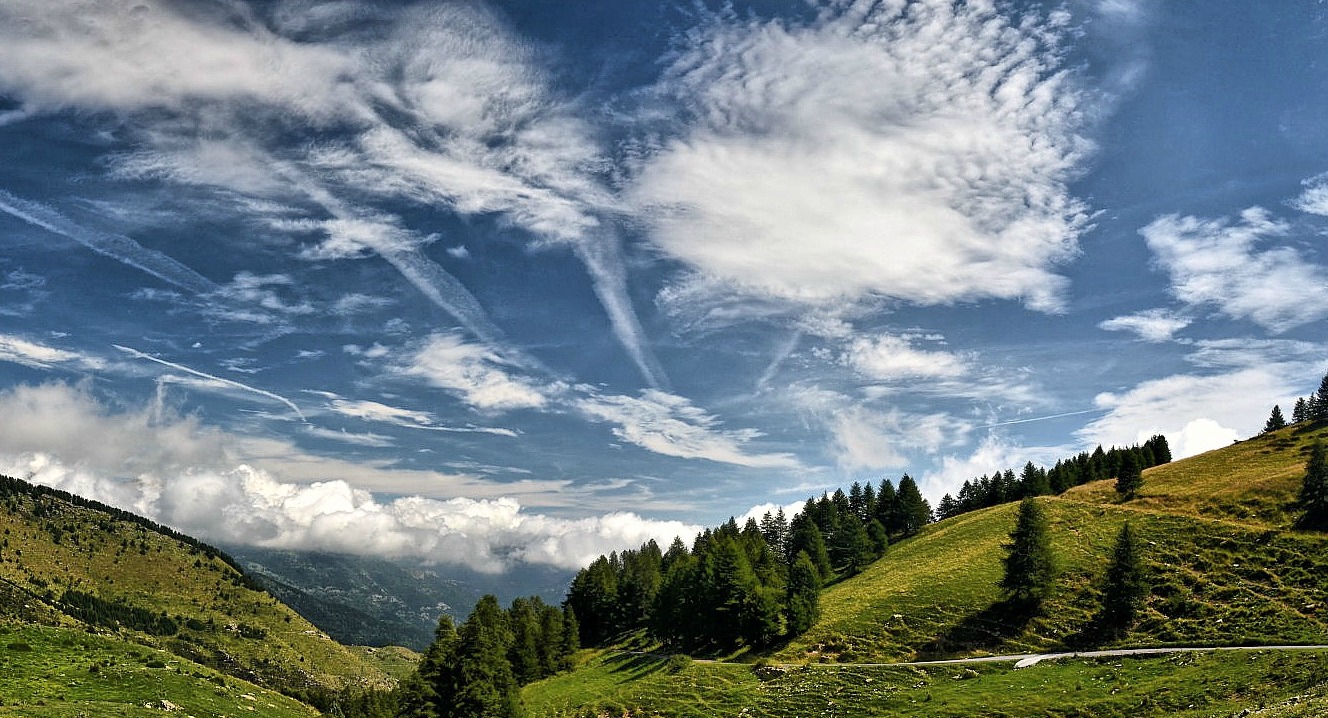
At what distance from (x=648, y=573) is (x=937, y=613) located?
7104 centimetres

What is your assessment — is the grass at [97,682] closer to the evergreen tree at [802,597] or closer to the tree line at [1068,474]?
the evergreen tree at [802,597]

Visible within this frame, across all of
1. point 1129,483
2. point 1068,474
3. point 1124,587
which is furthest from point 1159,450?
point 1124,587

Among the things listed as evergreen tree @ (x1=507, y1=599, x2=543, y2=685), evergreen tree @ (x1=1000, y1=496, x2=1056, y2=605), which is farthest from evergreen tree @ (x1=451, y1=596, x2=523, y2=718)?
evergreen tree @ (x1=1000, y1=496, x2=1056, y2=605)

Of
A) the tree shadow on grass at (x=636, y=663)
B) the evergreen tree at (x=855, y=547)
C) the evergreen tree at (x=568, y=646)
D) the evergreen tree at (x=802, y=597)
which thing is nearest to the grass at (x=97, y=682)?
the evergreen tree at (x=568, y=646)

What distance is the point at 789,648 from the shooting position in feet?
257

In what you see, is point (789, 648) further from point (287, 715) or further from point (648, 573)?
point (287, 715)

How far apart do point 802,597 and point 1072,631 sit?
3081 cm

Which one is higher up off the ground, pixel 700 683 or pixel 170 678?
pixel 170 678

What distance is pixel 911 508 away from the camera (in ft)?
463

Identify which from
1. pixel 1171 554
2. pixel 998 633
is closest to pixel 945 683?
pixel 998 633

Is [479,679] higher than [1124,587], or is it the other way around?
[479,679]

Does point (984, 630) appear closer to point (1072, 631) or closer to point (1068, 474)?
point (1072, 631)

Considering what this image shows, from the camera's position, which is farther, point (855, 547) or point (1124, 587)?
point (855, 547)

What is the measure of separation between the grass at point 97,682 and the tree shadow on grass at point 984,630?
255 ft
